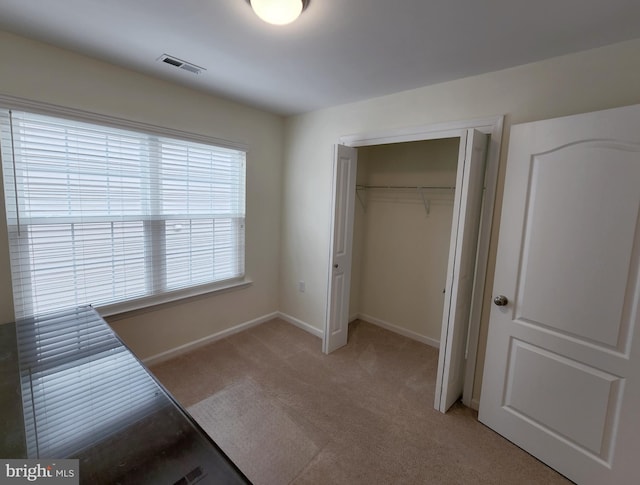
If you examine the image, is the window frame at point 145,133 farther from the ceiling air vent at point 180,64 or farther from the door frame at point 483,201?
the door frame at point 483,201

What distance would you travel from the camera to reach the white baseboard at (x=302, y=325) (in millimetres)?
3357

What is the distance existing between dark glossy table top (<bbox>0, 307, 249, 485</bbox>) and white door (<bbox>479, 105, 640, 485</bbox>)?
1.86 meters

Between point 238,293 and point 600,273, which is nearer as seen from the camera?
point 600,273

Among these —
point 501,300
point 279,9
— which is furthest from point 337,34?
point 501,300

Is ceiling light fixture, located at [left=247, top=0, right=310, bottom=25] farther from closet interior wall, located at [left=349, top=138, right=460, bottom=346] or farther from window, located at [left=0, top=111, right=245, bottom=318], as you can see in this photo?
closet interior wall, located at [left=349, top=138, right=460, bottom=346]

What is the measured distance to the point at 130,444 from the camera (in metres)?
0.93

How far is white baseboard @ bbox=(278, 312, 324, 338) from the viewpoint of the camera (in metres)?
3.36

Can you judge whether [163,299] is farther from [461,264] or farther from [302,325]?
[461,264]

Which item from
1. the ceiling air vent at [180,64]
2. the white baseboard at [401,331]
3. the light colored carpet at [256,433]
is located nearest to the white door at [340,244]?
the white baseboard at [401,331]

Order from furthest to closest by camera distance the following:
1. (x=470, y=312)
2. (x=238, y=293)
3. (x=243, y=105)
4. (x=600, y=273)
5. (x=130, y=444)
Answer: (x=238, y=293) → (x=243, y=105) → (x=470, y=312) → (x=600, y=273) → (x=130, y=444)

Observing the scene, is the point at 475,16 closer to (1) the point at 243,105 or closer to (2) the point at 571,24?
(2) the point at 571,24

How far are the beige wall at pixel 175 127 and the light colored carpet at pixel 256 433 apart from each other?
870 millimetres

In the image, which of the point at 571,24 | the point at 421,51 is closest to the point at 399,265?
the point at 421,51

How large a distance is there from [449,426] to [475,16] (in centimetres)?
252
